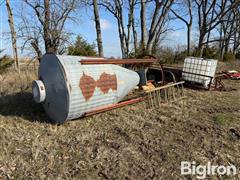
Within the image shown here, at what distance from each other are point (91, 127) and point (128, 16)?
43.0 feet

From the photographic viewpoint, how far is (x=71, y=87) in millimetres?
3467

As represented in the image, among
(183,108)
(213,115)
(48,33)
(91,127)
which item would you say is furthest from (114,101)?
(48,33)

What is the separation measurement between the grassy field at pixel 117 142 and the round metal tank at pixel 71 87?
322 millimetres

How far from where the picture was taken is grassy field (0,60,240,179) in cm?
266

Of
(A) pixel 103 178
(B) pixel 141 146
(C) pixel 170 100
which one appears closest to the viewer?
(A) pixel 103 178

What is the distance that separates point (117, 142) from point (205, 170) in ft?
3.99

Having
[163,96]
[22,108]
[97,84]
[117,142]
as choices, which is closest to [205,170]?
[117,142]

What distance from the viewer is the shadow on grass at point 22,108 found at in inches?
167

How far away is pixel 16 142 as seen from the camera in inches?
129

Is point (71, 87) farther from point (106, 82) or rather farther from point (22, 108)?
point (22, 108)

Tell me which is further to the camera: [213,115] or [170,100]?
[170,100]

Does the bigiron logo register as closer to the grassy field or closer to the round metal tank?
the grassy field

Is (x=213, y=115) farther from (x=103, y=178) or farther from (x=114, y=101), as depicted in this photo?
(x=103, y=178)

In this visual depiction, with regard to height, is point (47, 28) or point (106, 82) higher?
point (47, 28)
